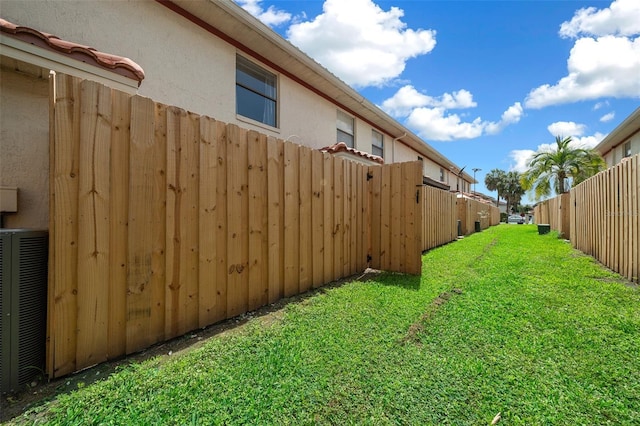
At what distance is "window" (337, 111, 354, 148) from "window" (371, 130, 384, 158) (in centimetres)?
173

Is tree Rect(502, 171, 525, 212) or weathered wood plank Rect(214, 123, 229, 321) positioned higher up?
tree Rect(502, 171, 525, 212)

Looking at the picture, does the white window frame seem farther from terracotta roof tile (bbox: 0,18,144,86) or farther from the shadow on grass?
terracotta roof tile (bbox: 0,18,144,86)

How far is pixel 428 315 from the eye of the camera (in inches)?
130

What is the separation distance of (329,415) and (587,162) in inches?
834

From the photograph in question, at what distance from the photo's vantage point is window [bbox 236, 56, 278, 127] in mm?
6203

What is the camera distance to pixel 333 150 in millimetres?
7148

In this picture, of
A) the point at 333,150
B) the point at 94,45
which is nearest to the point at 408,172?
the point at 333,150

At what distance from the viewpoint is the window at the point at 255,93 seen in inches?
244

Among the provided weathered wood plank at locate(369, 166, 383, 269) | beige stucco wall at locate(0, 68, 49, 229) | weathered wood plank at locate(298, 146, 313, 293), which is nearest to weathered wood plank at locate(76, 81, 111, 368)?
beige stucco wall at locate(0, 68, 49, 229)

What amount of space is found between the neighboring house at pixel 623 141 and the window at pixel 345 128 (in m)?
11.5

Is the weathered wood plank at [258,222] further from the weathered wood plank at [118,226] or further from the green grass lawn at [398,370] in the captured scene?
the weathered wood plank at [118,226]

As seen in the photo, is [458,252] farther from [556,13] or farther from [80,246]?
[80,246]

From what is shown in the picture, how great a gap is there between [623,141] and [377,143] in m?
13.4

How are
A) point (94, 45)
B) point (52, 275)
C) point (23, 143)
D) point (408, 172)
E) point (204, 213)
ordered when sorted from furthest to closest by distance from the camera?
point (408, 172)
point (94, 45)
point (23, 143)
point (204, 213)
point (52, 275)
